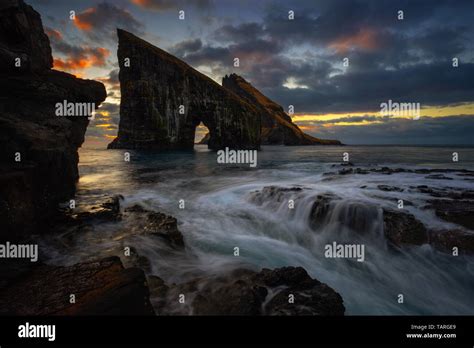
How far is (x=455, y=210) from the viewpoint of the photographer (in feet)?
25.0

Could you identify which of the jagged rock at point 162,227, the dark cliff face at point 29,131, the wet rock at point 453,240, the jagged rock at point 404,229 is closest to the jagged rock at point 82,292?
the dark cliff face at point 29,131

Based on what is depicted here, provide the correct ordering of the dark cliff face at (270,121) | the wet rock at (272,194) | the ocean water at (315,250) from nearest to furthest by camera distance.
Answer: the ocean water at (315,250) < the wet rock at (272,194) < the dark cliff face at (270,121)

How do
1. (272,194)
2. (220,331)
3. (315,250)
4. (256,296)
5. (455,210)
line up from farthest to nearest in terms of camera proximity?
(272,194) → (455,210) → (315,250) → (256,296) → (220,331)

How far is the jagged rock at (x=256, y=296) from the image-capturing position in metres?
4.00

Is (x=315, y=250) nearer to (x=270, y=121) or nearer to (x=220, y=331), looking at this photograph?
(x=220, y=331)

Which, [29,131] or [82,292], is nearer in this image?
[82,292]

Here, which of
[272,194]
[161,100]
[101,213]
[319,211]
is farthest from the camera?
[161,100]

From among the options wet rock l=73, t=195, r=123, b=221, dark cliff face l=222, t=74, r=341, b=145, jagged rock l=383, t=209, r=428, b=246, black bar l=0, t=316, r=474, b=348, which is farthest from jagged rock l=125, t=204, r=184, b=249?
dark cliff face l=222, t=74, r=341, b=145

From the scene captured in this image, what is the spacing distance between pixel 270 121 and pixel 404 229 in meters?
135

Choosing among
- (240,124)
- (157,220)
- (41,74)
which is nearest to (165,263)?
(157,220)

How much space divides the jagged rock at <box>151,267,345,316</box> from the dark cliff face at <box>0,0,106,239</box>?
3819 millimetres

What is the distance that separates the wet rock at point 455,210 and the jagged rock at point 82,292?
27.0 feet

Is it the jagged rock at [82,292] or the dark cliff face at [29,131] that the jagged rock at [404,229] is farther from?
A: the dark cliff face at [29,131]

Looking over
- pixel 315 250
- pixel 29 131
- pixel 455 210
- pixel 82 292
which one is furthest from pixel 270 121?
pixel 82 292
